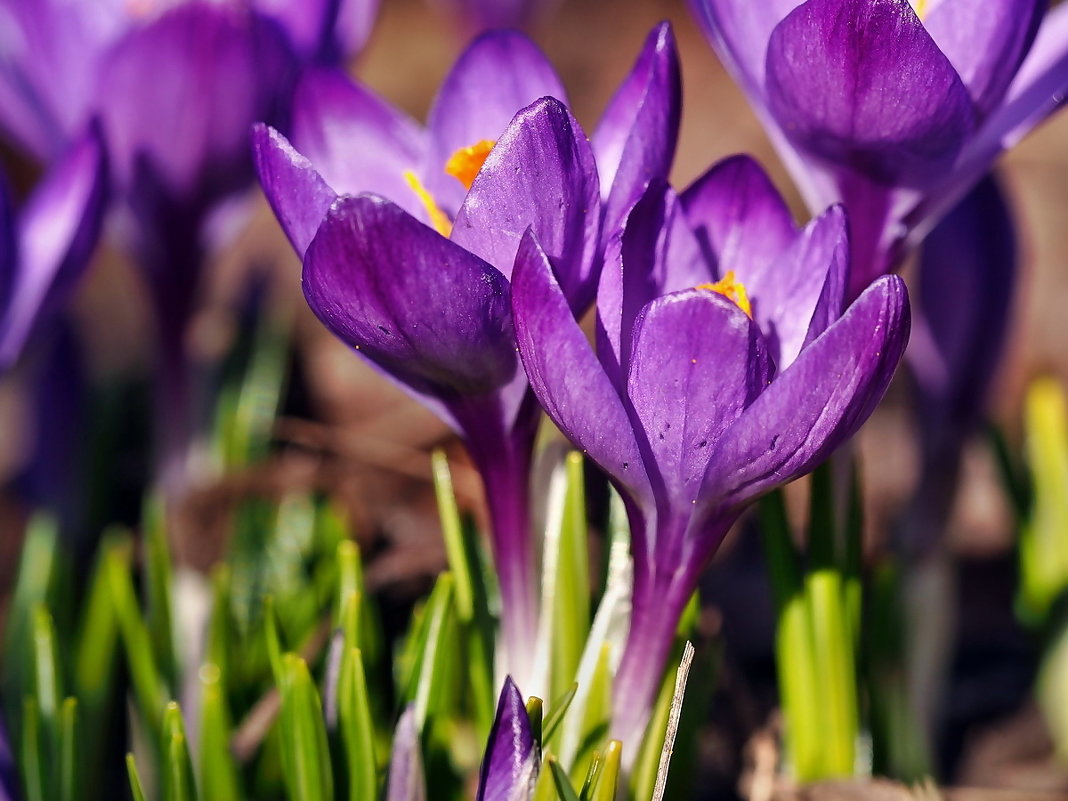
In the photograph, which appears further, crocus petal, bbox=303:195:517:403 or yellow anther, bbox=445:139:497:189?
yellow anther, bbox=445:139:497:189

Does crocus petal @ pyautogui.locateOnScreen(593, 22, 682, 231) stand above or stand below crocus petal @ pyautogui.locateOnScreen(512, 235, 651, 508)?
above

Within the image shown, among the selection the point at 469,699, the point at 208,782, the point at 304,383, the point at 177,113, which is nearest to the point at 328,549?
the point at 469,699

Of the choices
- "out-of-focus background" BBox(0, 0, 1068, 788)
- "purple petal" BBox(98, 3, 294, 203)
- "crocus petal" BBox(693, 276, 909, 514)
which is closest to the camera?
"crocus petal" BBox(693, 276, 909, 514)

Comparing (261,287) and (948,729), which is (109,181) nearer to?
(261,287)

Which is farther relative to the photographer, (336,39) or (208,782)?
(336,39)

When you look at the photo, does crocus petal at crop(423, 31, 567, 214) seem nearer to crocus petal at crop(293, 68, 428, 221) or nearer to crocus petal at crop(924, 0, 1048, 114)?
crocus petal at crop(293, 68, 428, 221)

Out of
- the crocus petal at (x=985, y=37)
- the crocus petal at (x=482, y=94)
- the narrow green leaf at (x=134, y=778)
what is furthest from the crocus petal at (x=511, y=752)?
the crocus petal at (x=985, y=37)

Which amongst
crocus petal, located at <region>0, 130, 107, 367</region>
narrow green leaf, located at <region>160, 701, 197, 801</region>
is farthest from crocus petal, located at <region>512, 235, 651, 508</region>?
crocus petal, located at <region>0, 130, 107, 367</region>
